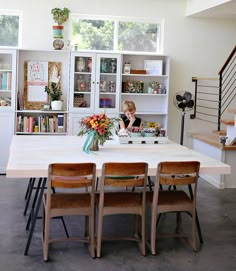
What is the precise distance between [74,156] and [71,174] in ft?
2.06

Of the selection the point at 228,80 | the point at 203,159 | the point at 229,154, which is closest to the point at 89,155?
the point at 203,159

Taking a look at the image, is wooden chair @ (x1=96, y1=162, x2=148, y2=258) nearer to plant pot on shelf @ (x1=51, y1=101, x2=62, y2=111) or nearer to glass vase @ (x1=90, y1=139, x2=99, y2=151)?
glass vase @ (x1=90, y1=139, x2=99, y2=151)

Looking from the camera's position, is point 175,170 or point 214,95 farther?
point 214,95

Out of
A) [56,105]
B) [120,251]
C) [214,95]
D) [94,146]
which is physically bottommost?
[120,251]

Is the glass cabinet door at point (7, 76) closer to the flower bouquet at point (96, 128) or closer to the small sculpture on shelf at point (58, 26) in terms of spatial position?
the small sculpture on shelf at point (58, 26)

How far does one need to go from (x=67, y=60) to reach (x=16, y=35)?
89 centimetres

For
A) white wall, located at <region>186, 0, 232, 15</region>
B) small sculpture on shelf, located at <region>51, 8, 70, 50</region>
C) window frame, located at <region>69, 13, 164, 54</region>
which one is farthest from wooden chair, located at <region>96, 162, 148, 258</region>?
window frame, located at <region>69, 13, 164, 54</region>

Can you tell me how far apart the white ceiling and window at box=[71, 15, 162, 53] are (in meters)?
0.78

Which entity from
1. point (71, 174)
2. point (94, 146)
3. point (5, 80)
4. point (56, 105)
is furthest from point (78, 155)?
point (5, 80)

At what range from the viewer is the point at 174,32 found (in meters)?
7.44

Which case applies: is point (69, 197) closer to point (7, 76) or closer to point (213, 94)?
point (7, 76)

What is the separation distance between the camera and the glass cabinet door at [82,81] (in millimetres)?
6965

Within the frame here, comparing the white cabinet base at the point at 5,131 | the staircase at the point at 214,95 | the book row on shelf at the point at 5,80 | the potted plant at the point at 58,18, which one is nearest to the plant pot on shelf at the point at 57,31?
the potted plant at the point at 58,18

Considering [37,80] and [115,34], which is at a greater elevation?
[115,34]
